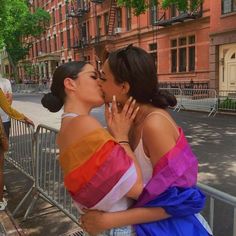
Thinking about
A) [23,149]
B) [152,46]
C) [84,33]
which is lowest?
[23,149]

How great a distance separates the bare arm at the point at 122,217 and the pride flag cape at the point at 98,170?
83 mm

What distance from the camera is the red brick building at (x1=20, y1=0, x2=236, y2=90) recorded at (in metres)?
21.1

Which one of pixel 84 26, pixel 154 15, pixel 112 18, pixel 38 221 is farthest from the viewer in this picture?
Result: pixel 84 26

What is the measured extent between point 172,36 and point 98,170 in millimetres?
25081

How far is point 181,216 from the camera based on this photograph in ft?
5.48

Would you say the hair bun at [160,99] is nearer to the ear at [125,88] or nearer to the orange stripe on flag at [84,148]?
the ear at [125,88]

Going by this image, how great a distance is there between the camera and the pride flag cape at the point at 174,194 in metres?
1.58

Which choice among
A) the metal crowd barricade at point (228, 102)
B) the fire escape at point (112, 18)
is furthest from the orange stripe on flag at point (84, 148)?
the fire escape at point (112, 18)

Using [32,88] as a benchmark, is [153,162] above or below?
above

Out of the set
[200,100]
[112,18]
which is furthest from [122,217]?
[112,18]

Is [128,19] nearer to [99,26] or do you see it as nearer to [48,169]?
[99,26]

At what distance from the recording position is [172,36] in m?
25.5

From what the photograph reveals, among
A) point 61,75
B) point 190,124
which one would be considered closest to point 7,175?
point 61,75

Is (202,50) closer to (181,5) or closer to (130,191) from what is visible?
(181,5)
